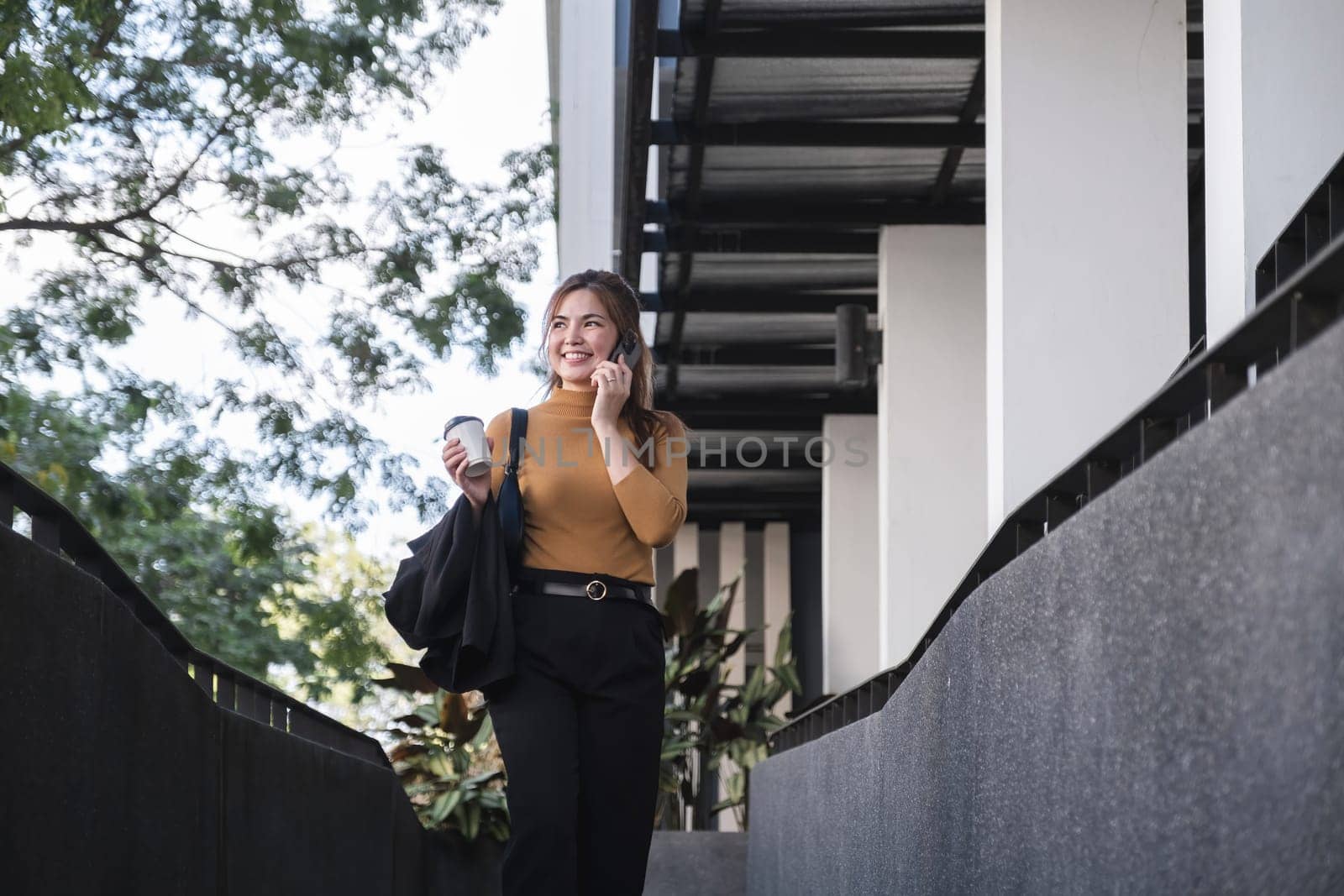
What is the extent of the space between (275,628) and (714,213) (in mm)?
8600

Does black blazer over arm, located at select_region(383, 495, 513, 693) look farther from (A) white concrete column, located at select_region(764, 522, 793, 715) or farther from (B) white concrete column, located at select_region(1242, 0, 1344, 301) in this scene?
(A) white concrete column, located at select_region(764, 522, 793, 715)

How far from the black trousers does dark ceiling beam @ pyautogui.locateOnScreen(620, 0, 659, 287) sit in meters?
4.15

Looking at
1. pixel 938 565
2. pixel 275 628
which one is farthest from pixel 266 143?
pixel 938 565

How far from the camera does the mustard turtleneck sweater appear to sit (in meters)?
3.38

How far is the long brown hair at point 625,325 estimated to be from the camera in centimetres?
357

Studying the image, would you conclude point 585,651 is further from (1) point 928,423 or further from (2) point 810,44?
(1) point 928,423

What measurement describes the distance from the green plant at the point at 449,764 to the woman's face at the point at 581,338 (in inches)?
274

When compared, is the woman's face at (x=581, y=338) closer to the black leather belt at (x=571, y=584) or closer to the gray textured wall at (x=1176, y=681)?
the black leather belt at (x=571, y=584)

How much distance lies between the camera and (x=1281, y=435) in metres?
1.75

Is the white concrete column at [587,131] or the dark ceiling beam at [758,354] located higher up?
the white concrete column at [587,131]

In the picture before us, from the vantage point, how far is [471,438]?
329 cm

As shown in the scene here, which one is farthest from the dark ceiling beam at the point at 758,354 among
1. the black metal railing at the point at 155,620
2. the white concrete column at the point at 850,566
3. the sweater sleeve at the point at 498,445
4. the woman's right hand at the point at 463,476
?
the woman's right hand at the point at 463,476

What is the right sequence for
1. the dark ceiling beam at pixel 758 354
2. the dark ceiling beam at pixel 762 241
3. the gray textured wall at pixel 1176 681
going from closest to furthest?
the gray textured wall at pixel 1176 681, the dark ceiling beam at pixel 762 241, the dark ceiling beam at pixel 758 354

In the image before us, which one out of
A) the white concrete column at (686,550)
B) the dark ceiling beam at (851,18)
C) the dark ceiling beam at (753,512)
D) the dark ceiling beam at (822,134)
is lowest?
the white concrete column at (686,550)
